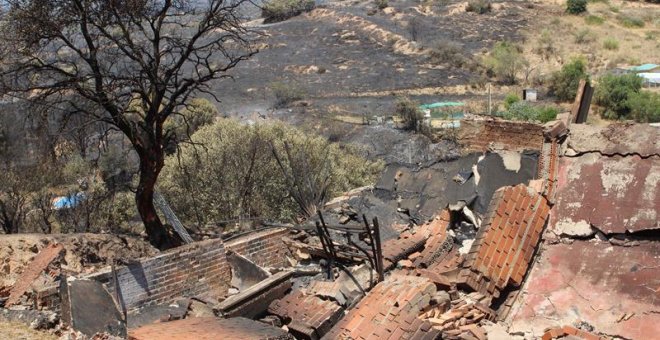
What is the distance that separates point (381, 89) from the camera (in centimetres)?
4191

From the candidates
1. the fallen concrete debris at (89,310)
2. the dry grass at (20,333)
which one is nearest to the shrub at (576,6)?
the fallen concrete debris at (89,310)

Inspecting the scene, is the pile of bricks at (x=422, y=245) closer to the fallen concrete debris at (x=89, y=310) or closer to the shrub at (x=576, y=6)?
the fallen concrete debris at (x=89, y=310)

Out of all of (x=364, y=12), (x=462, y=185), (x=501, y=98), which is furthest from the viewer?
(x=364, y=12)

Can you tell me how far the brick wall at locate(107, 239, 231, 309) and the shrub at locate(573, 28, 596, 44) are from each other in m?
45.6

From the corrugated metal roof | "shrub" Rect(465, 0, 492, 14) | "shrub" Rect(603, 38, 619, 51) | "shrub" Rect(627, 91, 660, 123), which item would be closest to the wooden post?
"shrub" Rect(627, 91, 660, 123)

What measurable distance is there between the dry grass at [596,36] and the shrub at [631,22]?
A: 17 cm

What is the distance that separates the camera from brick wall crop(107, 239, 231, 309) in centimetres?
775

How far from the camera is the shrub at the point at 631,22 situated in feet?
170

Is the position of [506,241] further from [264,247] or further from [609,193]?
[264,247]

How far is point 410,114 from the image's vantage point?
31.5m

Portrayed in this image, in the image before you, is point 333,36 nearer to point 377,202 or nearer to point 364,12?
point 364,12

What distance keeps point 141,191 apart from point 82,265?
1.70m

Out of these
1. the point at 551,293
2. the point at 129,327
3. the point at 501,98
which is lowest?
the point at 501,98

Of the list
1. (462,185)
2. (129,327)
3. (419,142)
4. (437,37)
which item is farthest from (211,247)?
(437,37)
